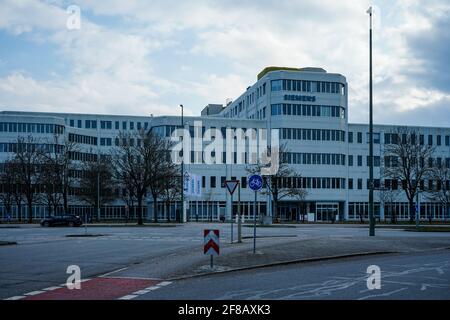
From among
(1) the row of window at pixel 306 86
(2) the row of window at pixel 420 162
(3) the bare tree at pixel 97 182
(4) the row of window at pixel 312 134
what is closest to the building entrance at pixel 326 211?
(4) the row of window at pixel 312 134

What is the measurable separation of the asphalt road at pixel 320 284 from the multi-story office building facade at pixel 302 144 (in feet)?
223

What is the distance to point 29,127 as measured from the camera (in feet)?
308

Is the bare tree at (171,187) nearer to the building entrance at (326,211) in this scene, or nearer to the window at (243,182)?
the window at (243,182)

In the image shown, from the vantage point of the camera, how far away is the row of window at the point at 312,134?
286 ft

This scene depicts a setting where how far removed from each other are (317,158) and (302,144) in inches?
125

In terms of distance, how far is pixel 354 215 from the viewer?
9225 cm

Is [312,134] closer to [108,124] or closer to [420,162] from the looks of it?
[420,162]

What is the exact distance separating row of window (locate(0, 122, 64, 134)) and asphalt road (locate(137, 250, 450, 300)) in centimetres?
8095

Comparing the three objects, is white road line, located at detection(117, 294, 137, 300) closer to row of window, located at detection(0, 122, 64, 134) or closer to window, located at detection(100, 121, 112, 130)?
row of window, located at detection(0, 122, 64, 134)
